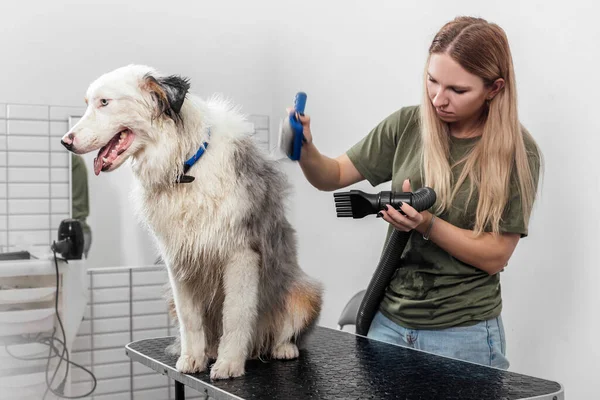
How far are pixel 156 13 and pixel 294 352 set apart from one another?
245 centimetres

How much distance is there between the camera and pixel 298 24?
12.1 ft

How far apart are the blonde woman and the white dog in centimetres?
26

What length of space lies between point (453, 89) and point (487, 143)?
0.16 metres

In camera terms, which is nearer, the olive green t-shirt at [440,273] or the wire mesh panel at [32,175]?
the olive green t-shirt at [440,273]

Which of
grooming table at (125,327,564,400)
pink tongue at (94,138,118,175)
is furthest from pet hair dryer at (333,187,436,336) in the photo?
pink tongue at (94,138,118,175)

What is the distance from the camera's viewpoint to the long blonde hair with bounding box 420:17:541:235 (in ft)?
5.62

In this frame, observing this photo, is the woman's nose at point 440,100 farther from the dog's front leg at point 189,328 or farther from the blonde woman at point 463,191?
the dog's front leg at point 189,328

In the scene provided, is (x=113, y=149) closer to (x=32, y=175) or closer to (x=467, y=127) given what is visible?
(x=467, y=127)

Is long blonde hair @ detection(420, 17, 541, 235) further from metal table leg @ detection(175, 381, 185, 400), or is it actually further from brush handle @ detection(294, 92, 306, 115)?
metal table leg @ detection(175, 381, 185, 400)

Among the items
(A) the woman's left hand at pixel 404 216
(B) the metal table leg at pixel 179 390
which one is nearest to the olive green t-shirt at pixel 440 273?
(A) the woman's left hand at pixel 404 216

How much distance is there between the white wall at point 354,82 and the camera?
2.20 m

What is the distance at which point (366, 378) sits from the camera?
1.57 m

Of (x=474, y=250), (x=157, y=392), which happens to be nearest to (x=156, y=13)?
(x=157, y=392)

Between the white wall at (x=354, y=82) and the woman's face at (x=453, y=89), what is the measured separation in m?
0.57
